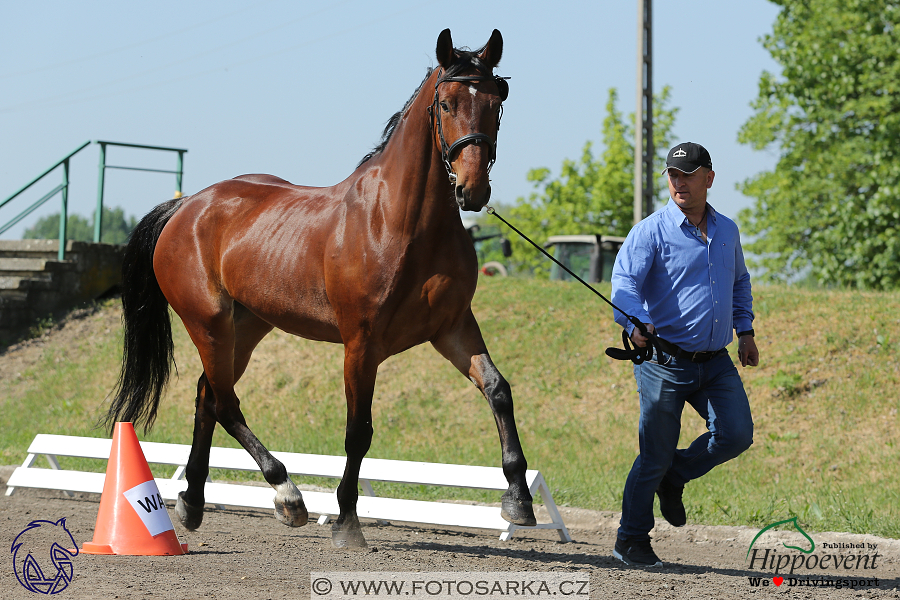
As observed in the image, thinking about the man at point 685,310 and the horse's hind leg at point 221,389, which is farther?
the horse's hind leg at point 221,389

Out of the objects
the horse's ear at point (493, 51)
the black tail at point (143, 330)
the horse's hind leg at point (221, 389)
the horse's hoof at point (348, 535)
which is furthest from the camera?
the black tail at point (143, 330)

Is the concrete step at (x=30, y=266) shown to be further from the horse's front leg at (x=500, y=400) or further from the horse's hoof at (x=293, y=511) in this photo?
the horse's front leg at (x=500, y=400)

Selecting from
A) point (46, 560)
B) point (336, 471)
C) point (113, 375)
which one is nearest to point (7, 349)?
point (113, 375)

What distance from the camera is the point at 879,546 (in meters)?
5.64

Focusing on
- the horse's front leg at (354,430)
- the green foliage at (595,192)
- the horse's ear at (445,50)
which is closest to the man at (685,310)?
the horse's ear at (445,50)

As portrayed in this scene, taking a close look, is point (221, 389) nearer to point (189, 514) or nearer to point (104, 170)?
point (189, 514)

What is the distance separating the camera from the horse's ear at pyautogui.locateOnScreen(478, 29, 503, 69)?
469 cm

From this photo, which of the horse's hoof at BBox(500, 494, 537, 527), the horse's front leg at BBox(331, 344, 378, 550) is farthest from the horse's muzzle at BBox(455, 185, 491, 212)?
the horse's hoof at BBox(500, 494, 537, 527)

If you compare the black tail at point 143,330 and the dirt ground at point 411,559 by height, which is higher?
the black tail at point 143,330

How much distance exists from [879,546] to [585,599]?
2.83 metres

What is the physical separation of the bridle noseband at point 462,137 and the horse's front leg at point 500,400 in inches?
35.4

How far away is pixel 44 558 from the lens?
15.3 ft

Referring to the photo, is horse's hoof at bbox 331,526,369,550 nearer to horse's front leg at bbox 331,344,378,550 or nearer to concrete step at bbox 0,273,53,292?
horse's front leg at bbox 331,344,378,550

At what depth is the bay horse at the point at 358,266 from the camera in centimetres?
462
